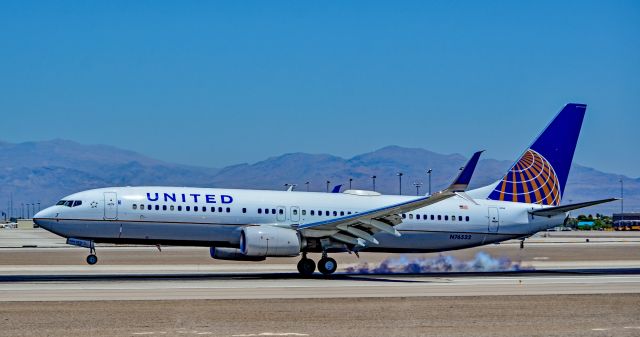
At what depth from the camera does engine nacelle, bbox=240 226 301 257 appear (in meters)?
43.0

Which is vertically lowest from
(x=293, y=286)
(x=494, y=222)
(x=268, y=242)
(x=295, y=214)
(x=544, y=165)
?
(x=293, y=286)

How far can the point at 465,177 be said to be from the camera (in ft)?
132

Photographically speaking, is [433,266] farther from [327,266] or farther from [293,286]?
[293,286]

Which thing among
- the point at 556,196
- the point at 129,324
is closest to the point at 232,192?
the point at 556,196

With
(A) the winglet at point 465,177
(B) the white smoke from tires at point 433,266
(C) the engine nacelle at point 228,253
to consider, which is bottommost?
(B) the white smoke from tires at point 433,266

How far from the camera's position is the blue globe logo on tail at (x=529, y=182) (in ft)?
171

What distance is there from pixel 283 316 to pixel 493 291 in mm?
11641

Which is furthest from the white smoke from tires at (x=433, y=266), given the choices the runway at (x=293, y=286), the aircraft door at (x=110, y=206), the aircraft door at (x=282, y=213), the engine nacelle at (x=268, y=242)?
the aircraft door at (x=110, y=206)

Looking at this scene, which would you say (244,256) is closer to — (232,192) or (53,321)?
(232,192)

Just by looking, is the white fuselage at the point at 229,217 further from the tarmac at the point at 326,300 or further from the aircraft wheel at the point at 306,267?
the aircraft wheel at the point at 306,267

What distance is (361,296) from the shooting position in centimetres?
3309

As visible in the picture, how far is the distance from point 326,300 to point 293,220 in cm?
1485

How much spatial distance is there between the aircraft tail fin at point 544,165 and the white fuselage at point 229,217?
1972mm

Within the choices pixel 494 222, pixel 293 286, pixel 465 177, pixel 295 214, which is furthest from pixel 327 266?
pixel 494 222
